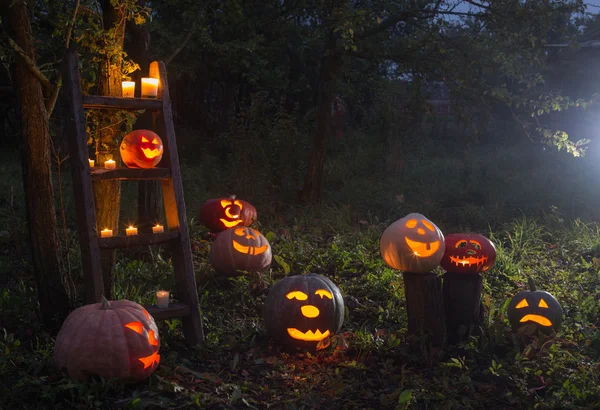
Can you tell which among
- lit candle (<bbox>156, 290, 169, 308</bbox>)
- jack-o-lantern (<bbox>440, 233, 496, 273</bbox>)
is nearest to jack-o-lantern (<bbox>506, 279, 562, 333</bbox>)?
jack-o-lantern (<bbox>440, 233, 496, 273</bbox>)

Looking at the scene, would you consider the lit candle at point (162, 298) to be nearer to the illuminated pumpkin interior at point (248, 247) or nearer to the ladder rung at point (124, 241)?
the ladder rung at point (124, 241)

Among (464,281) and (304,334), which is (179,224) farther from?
(464,281)

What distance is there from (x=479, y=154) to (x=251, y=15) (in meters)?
6.88

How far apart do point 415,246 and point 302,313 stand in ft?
3.11

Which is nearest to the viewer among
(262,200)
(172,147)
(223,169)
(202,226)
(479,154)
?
(172,147)

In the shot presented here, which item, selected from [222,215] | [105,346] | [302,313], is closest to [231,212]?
[222,215]

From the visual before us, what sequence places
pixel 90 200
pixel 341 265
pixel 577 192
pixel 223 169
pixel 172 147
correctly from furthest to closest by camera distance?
pixel 223 169, pixel 577 192, pixel 341 265, pixel 172 147, pixel 90 200

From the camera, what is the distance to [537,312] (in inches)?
172

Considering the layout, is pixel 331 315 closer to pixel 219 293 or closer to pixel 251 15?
pixel 219 293

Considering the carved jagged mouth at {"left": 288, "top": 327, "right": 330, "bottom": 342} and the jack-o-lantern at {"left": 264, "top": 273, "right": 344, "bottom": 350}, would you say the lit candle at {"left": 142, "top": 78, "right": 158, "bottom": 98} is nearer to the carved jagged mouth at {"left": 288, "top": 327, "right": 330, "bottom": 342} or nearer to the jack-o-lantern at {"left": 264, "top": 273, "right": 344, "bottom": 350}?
the jack-o-lantern at {"left": 264, "top": 273, "right": 344, "bottom": 350}

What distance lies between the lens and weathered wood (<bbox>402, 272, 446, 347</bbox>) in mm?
4238

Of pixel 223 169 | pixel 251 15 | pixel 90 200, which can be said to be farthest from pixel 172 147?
pixel 251 15

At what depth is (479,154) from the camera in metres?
15.0

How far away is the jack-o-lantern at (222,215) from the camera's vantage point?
678cm
